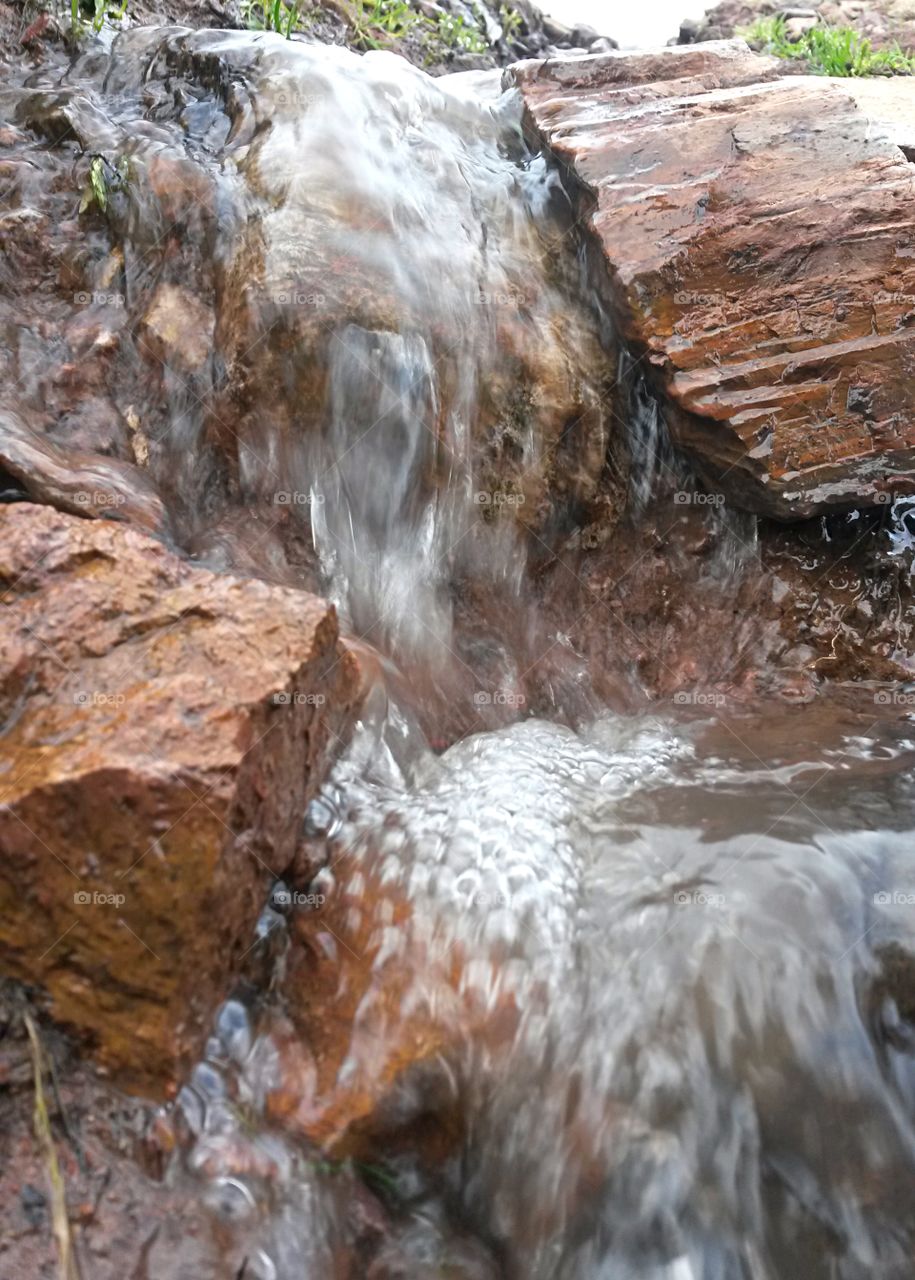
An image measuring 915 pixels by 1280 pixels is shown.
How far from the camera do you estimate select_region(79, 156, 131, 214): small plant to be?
371cm

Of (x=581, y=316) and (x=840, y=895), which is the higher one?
(x=581, y=316)

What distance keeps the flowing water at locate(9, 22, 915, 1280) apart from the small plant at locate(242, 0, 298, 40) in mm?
912

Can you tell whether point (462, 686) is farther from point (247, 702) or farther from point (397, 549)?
point (247, 702)

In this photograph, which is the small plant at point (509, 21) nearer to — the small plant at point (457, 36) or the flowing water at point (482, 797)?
the small plant at point (457, 36)

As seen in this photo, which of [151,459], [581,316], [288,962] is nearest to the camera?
[288,962]

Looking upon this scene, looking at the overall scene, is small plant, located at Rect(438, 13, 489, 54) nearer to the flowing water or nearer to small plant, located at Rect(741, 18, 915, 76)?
Result: small plant, located at Rect(741, 18, 915, 76)

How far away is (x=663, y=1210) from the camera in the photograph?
2.08 m

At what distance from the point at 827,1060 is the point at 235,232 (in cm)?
331

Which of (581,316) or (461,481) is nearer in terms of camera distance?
(461,481)

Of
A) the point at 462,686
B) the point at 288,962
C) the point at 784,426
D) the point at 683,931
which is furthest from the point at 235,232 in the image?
the point at 683,931

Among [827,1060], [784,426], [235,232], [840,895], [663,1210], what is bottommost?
[663,1210]

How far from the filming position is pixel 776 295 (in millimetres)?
3529

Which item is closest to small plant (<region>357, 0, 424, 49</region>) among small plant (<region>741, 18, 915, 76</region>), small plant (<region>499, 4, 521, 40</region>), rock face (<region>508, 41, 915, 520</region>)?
small plant (<region>499, 4, 521, 40</region>)

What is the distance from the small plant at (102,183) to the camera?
371 centimetres
